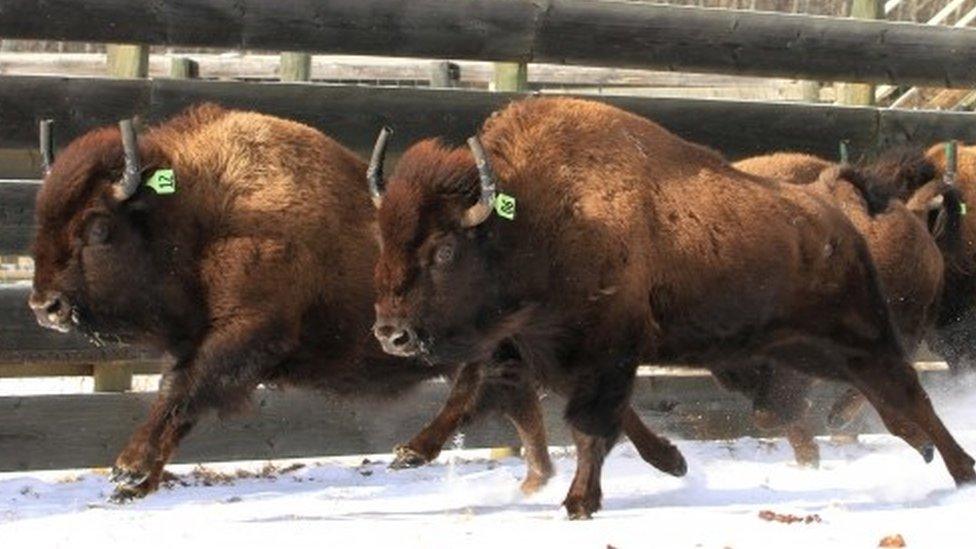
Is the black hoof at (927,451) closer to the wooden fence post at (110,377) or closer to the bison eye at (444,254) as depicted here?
the bison eye at (444,254)

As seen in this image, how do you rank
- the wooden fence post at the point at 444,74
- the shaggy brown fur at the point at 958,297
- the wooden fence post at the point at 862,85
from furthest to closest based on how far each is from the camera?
the wooden fence post at the point at 444,74
the wooden fence post at the point at 862,85
the shaggy brown fur at the point at 958,297

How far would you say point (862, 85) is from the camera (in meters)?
12.3

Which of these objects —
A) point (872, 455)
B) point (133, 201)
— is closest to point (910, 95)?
point (872, 455)

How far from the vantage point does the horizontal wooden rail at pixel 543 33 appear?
9.84 m

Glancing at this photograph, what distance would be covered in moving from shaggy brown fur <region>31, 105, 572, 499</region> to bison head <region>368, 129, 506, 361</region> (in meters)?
0.63

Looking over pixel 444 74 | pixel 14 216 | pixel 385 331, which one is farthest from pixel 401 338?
pixel 444 74

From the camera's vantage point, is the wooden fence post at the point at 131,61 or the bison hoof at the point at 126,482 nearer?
the bison hoof at the point at 126,482

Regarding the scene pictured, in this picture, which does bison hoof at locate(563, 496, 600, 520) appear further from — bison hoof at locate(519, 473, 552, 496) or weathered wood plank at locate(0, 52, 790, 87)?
weathered wood plank at locate(0, 52, 790, 87)

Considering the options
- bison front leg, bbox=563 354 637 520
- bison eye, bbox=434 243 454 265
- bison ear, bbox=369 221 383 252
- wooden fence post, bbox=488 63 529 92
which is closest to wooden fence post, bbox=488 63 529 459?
wooden fence post, bbox=488 63 529 92

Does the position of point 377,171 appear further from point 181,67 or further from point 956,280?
point 956,280

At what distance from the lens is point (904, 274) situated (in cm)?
1042

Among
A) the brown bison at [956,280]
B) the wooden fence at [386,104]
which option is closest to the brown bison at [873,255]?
the brown bison at [956,280]

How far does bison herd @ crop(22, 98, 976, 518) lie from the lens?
7.57 meters

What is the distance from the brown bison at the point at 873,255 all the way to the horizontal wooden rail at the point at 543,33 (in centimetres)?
88
